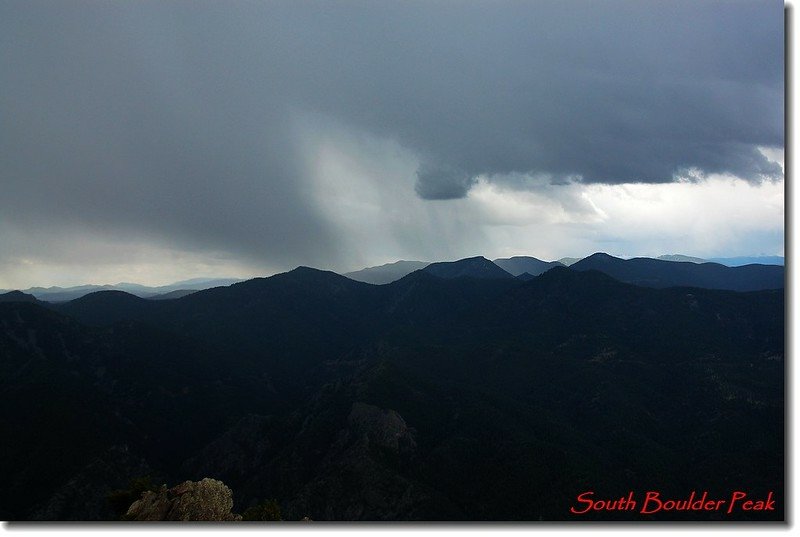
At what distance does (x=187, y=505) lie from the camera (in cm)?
4575

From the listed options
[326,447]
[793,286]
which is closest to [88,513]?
[326,447]

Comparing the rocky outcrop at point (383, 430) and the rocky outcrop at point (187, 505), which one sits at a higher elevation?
the rocky outcrop at point (187, 505)

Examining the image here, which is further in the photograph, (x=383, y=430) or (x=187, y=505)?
(x=383, y=430)

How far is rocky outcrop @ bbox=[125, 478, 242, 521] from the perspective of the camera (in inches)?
1740

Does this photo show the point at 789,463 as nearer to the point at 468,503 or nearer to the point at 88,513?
the point at 468,503

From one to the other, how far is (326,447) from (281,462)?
19838 mm

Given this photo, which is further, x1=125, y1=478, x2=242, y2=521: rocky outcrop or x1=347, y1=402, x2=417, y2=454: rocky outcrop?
x1=347, y1=402, x2=417, y2=454: rocky outcrop

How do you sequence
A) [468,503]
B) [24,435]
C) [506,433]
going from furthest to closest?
[506,433] → [24,435] → [468,503]

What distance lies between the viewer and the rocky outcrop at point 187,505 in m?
44.2

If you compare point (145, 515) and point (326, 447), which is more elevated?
point (145, 515)

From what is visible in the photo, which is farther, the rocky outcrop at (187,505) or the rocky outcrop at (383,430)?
the rocky outcrop at (383,430)

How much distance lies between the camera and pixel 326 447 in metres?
192

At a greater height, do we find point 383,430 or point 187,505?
point 187,505

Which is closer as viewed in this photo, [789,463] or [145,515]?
[789,463]
